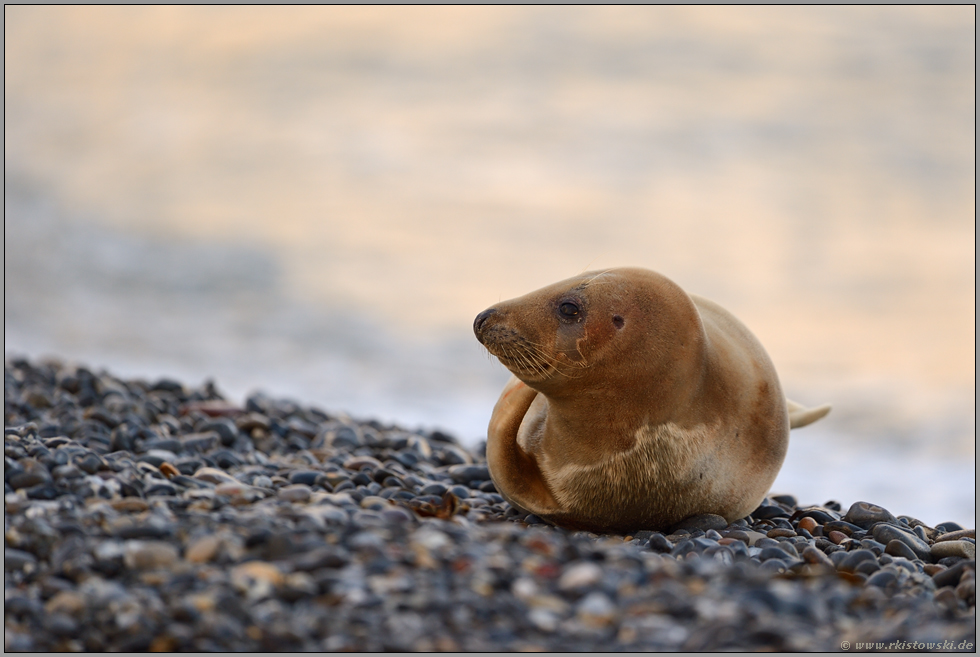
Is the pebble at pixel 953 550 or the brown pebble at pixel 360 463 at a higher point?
the pebble at pixel 953 550

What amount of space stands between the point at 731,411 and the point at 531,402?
1.14 metres

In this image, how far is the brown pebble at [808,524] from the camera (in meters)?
5.21

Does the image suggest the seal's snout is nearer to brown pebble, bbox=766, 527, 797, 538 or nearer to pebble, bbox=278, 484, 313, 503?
pebble, bbox=278, 484, 313, 503

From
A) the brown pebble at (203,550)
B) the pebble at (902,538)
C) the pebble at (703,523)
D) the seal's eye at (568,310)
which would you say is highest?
the seal's eye at (568,310)

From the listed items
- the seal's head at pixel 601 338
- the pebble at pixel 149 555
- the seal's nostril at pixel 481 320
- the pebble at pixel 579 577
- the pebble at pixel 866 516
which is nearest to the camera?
the pebble at pixel 579 577

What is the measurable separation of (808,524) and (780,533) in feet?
0.98

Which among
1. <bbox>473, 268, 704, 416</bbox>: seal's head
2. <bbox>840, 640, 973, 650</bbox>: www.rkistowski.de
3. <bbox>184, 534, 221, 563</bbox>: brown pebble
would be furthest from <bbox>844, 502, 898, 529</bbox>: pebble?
<bbox>184, 534, 221, 563</bbox>: brown pebble

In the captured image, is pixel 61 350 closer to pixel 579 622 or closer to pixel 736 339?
pixel 736 339

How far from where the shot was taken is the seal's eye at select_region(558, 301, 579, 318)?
16.0ft

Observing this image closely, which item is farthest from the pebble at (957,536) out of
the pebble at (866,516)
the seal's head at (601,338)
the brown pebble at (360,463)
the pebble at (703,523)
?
the brown pebble at (360,463)

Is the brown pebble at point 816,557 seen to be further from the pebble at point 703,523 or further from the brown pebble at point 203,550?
the brown pebble at point 203,550

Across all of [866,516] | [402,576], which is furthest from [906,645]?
[866,516]

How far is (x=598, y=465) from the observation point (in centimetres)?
491

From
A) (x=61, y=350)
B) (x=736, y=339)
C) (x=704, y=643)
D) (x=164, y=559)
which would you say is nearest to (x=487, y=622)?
(x=704, y=643)
